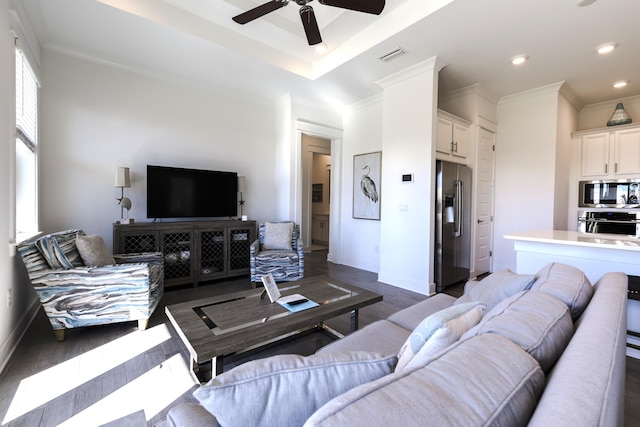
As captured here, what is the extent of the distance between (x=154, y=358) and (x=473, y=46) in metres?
4.29

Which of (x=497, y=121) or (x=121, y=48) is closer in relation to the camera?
(x=121, y=48)

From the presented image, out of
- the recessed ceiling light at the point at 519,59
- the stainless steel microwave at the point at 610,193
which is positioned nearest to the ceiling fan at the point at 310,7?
the recessed ceiling light at the point at 519,59

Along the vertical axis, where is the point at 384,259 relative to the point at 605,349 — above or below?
below

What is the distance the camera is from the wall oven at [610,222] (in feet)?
13.9

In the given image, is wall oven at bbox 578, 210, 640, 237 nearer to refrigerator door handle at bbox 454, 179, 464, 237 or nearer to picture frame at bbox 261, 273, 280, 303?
refrigerator door handle at bbox 454, 179, 464, 237

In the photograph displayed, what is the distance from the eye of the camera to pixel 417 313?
184cm

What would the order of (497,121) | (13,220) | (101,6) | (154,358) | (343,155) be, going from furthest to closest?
1. (343,155)
2. (497,121)
3. (101,6)
4. (13,220)
5. (154,358)

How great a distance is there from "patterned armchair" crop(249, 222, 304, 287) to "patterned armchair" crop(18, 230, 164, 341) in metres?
1.37

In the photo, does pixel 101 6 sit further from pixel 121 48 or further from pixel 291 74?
pixel 291 74

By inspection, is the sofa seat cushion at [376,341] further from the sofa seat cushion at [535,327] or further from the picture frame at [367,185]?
the picture frame at [367,185]

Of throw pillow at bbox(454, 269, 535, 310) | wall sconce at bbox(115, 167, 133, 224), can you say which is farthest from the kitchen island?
wall sconce at bbox(115, 167, 133, 224)

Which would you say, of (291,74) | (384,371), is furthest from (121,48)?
(384,371)

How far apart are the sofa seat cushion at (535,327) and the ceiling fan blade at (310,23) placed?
2.55m

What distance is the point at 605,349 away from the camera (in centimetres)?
67
